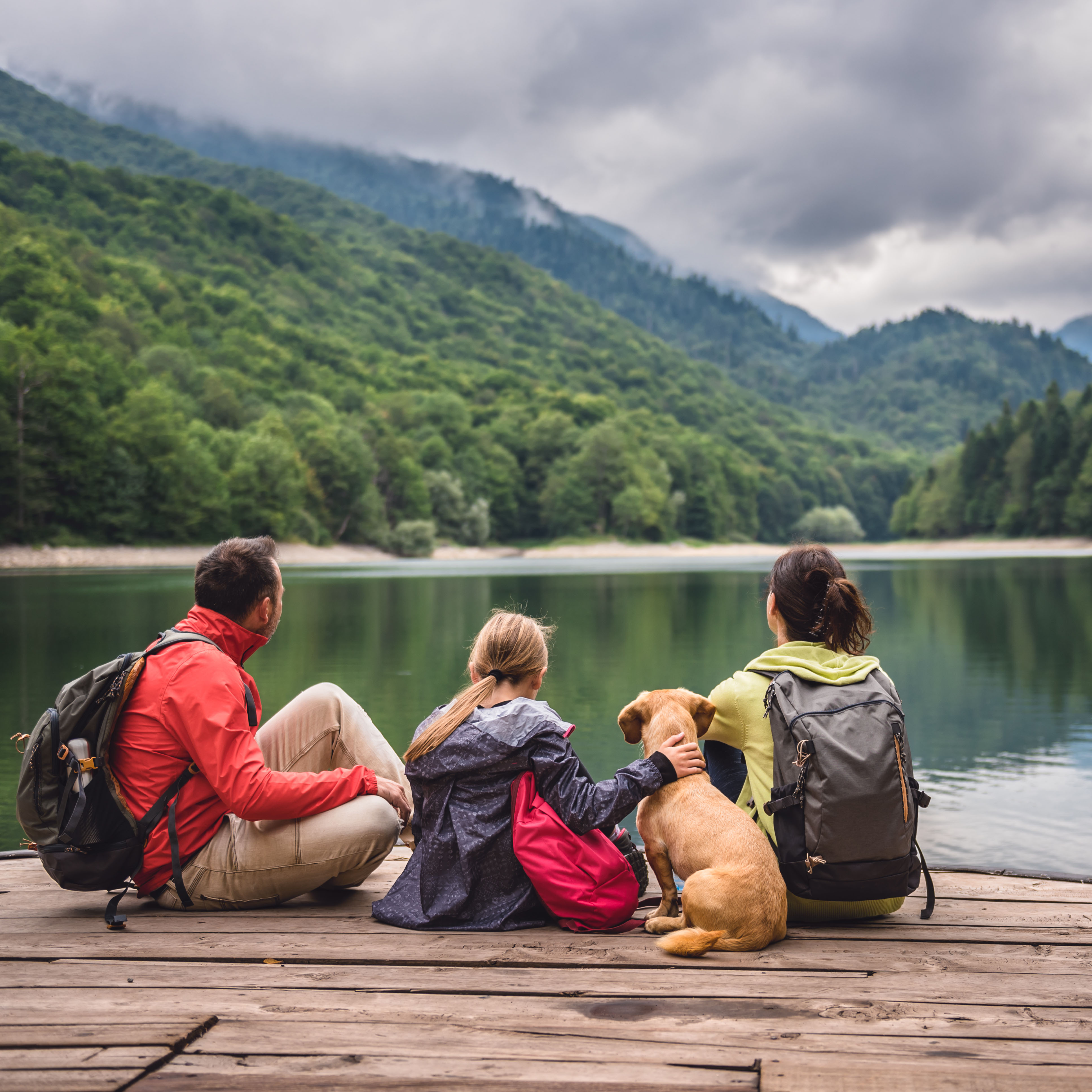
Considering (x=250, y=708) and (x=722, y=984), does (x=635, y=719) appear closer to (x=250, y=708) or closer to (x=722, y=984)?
(x=722, y=984)

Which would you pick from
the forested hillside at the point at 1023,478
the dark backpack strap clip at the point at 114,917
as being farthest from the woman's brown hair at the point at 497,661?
the forested hillside at the point at 1023,478

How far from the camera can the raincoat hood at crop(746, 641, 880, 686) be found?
10.5ft

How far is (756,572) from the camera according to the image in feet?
185

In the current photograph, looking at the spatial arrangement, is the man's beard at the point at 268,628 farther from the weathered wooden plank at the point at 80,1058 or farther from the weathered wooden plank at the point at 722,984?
the weathered wooden plank at the point at 80,1058

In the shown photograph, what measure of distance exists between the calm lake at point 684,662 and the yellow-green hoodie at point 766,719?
103 cm

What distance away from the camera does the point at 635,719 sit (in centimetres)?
356

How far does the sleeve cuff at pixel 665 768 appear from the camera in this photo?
321 cm

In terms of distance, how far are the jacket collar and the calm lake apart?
2.30 m

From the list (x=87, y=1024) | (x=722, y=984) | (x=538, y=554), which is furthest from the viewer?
(x=538, y=554)

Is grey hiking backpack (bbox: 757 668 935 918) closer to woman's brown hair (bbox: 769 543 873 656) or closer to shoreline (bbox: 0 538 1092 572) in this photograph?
woman's brown hair (bbox: 769 543 873 656)

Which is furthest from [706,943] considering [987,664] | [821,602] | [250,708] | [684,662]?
[987,664]

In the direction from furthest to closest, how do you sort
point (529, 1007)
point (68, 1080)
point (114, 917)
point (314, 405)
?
point (314, 405) → point (114, 917) → point (529, 1007) → point (68, 1080)

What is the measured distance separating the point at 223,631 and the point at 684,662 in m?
14.5

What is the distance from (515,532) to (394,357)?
43399mm
